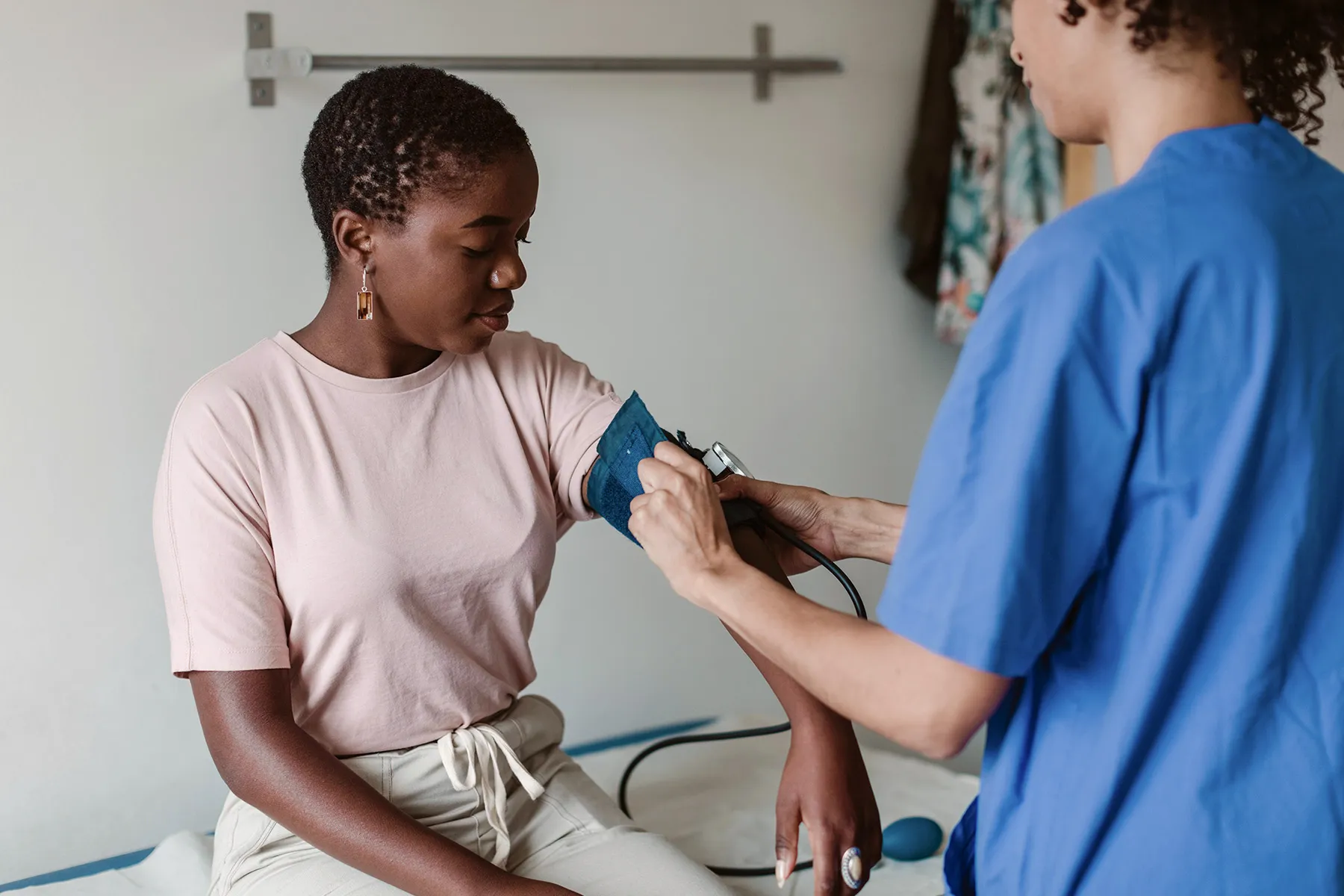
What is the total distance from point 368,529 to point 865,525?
474 mm

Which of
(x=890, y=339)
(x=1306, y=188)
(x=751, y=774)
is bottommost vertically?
(x=751, y=774)

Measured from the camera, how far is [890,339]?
236 centimetres

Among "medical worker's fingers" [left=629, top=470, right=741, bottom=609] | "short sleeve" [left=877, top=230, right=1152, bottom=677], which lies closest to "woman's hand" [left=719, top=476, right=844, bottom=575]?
"medical worker's fingers" [left=629, top=470, right=741, bottom=609]

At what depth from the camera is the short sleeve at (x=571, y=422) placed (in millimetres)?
1225

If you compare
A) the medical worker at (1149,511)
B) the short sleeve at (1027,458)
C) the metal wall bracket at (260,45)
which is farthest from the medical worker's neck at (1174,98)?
the metal wall bracket at (260,45)

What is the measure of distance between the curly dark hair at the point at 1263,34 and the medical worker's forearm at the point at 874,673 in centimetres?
38

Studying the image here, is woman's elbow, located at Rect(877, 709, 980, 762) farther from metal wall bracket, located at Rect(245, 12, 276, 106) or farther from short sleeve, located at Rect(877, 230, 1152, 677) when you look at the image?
metal wall bracket, located at Rect(245, 12, 276, 106)

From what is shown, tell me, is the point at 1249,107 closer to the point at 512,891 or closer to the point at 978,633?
the point at 978,633

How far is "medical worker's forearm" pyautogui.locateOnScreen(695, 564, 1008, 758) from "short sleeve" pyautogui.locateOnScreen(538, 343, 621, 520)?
1.53ft

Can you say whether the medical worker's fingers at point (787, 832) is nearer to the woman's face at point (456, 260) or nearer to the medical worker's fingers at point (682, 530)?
the medical worker's fingers at point (682, 530)

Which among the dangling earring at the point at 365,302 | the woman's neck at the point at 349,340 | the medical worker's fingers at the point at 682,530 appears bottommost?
the medical worker's fingers at the point at 682,530

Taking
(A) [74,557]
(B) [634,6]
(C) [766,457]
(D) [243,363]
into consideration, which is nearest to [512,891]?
(D) [243,363]

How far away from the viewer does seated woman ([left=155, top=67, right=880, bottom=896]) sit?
1.03m

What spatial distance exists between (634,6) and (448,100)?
99 centimetres
